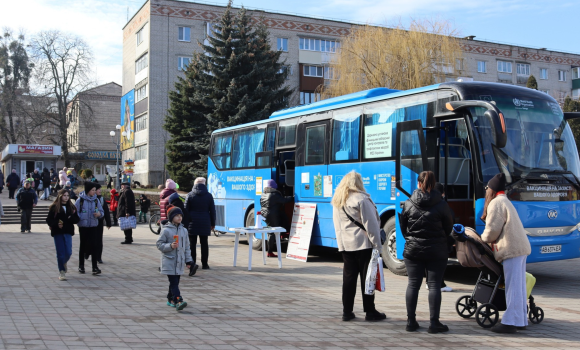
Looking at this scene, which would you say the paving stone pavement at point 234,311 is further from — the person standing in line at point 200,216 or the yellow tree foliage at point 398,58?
the yellow tree foliage at point 398,58

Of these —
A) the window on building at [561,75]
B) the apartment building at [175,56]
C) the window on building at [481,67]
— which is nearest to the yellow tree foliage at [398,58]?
the apartment building at [175,56]

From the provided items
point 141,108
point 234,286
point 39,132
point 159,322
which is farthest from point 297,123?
point 39,132

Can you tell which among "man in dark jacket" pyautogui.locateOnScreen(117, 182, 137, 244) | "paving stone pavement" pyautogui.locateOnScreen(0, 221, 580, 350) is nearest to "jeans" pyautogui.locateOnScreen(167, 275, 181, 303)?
"paving stone pavement" pyautogui.locateOnScreen(0, 221, 580, 350)

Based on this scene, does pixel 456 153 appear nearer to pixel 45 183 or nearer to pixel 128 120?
pixel 45 183

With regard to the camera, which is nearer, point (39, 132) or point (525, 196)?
point (525, 196)

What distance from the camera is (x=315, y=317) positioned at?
7.21 metres

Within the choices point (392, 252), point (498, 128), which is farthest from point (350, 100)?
point (498, 128)

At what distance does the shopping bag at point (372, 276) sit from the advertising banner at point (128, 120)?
173 ft

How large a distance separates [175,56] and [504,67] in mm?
37764

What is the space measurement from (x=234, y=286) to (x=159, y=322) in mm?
2922

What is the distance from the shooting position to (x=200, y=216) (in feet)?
37.9

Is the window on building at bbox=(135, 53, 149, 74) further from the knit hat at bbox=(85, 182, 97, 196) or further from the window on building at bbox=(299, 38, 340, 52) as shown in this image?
the knit hat at bbox=(85, 182, 97, 196)

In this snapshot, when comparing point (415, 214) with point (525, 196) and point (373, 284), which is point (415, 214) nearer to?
point (373, 284)

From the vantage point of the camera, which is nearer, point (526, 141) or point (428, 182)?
point (428, 182)
